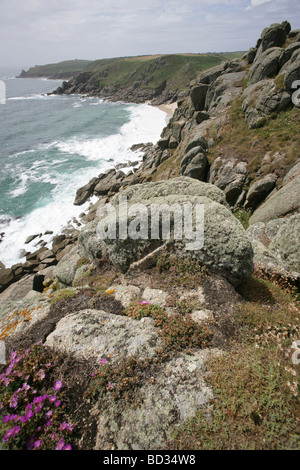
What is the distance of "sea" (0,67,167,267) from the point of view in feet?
104

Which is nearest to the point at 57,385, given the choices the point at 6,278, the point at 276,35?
the point at 6,278

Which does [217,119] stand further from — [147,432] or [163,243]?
[147,432]

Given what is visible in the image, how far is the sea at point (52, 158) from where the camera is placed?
31.7 meters

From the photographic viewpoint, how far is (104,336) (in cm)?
577

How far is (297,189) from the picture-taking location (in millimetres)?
12875

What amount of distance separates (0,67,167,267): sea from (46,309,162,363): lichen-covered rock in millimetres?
24134

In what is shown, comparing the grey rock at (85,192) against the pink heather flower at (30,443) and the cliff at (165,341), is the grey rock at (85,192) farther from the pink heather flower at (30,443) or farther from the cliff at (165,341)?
the pink heather flower at (30,443)

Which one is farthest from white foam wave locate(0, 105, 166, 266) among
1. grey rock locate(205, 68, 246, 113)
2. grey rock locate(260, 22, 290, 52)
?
grey rock locate(260, 22, 290, 52)

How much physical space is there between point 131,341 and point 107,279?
3937mm

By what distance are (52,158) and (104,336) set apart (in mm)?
53965

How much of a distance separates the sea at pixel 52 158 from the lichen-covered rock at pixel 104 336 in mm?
24134

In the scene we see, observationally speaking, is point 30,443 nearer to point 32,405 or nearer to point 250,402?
point 32,405

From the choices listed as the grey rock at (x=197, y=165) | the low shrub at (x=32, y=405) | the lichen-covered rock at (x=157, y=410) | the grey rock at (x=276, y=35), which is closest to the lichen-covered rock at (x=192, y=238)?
the lichen-covered rock at (x=157, y=410)
